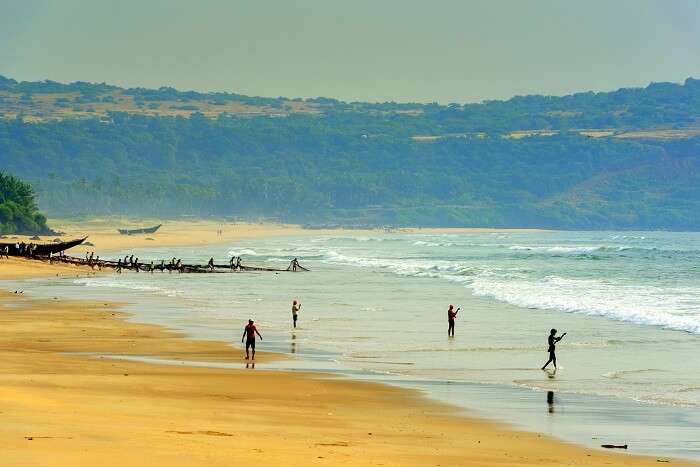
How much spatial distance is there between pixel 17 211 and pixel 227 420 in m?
91.1

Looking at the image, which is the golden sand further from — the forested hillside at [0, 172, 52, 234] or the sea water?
the forested hillside at [0, 172, 52, 234]

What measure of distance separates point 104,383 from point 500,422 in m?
6.85

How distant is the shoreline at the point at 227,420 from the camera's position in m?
16.2

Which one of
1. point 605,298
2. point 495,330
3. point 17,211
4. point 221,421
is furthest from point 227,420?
point 17,211

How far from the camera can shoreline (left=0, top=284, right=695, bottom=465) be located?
16.2 meters

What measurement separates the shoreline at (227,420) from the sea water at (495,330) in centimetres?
116

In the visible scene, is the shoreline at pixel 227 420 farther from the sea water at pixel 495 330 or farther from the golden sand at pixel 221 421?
the sea water at pixel 495 330

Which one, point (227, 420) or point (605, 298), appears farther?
point (605, 298)

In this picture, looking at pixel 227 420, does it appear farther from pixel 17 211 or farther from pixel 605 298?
pixel 17 211

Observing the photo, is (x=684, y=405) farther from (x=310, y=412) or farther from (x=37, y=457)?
(x=37, y=457)

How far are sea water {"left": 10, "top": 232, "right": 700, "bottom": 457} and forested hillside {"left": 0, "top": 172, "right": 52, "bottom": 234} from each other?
129 feet

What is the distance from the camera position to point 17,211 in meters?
107

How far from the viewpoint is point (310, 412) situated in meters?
20.8

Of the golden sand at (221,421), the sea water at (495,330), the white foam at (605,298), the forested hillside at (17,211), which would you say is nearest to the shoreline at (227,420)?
the golden sand at (221,421)
